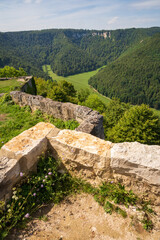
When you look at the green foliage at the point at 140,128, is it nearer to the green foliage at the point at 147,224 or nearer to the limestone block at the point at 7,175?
the green foliage at the point at 147,224

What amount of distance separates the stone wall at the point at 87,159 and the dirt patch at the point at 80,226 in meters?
0.69

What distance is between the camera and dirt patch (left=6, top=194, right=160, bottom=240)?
2.87 metres

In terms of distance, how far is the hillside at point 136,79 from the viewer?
9784 centimetres

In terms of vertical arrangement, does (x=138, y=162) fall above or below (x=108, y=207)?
above

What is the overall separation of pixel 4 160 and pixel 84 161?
1.92m

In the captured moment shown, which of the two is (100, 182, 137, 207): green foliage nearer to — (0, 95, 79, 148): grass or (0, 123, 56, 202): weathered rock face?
(0, 123, 56, 202): weathered rock face

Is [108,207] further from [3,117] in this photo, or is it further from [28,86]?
[28,86]

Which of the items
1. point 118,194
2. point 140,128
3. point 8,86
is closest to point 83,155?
point 118,194

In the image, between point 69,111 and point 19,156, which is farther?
point 69,111

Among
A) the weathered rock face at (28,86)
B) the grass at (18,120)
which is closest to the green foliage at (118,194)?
the grass at (18,120)

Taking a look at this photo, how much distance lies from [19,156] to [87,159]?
5.39ft

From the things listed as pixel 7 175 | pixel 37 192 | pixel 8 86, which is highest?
pixel 7 175

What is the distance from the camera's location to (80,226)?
306 cm

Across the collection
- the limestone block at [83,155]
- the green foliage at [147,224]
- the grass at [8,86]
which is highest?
the limestone block at [83,155]
